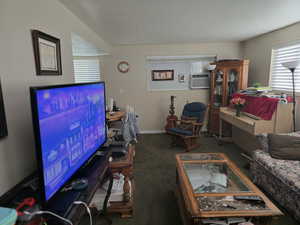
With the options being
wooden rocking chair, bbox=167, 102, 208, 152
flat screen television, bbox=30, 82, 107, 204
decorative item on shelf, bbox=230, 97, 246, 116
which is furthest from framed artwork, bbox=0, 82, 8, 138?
decorative item on shelf, bbox=230, 97, 246, 116

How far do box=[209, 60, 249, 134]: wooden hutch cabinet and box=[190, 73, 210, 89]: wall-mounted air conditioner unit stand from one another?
313mm

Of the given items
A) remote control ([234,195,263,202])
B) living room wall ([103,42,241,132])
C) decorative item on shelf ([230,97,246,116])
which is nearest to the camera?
remote control ([234,195,263,202])

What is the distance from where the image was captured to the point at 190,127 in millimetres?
3807

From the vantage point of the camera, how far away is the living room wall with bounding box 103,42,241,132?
4379 millimetres

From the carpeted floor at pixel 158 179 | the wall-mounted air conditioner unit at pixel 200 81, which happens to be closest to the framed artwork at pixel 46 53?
the carpeted floor at pixel 158 179

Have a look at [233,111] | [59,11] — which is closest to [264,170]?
[233,111]

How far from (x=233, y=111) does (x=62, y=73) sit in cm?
→ 333

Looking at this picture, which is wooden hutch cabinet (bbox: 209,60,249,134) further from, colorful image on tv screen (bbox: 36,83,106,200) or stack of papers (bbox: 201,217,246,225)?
colorful image on tv screen (bbox: 36,83,106,200)

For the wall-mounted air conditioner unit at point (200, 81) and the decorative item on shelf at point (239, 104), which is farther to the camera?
the wall-mounted air conditioner unit at point (200, 81)

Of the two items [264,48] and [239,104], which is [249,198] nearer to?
[239,104]

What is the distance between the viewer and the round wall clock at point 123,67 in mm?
4434

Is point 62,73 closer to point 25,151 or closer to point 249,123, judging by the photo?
point 25,151

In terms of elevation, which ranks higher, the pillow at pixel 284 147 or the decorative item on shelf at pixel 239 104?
the decorative item on shelf at pixel 239 104

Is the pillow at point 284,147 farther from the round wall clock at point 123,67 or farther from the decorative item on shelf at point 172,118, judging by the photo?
the round wall clock at point 123,67
